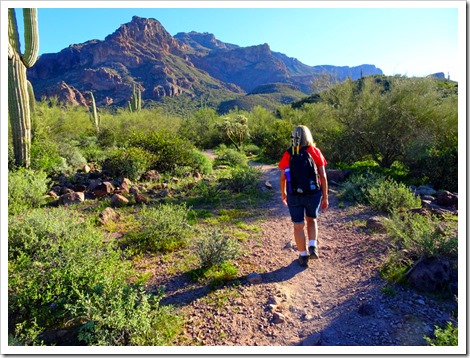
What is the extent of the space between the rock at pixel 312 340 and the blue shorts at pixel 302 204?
136cm

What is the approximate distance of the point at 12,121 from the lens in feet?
29.0

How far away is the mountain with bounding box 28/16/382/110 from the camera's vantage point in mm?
69000

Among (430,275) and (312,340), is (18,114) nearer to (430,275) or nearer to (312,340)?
(312,340)

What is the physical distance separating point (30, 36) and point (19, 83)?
1.55 m

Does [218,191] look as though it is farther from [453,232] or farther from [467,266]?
[467,266]

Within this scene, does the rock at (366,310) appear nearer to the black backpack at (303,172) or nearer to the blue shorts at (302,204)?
the blue shorts at (302,204)

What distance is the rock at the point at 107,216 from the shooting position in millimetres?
5284

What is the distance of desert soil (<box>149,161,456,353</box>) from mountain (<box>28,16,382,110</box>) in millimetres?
47215

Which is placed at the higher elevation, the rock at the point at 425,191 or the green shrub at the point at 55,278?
the rock at the point at 425,191

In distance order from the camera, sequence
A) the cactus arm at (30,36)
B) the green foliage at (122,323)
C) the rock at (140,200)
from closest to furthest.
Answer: the green foliage at (122,323)
the rock at (140,200)
the cactus arm at (30,36)

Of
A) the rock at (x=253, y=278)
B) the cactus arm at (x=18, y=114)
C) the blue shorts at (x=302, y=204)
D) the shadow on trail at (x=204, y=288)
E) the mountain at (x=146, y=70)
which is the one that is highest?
the mountain at (x=146, y=70)

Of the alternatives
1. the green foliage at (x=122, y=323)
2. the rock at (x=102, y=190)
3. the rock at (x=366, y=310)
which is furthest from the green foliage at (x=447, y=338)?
the rock at (x=102, y=190)

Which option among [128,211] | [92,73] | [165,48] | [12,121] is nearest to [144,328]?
[128,211]

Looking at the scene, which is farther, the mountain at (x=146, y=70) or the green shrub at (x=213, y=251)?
the mountain at (x=146, y=70)
